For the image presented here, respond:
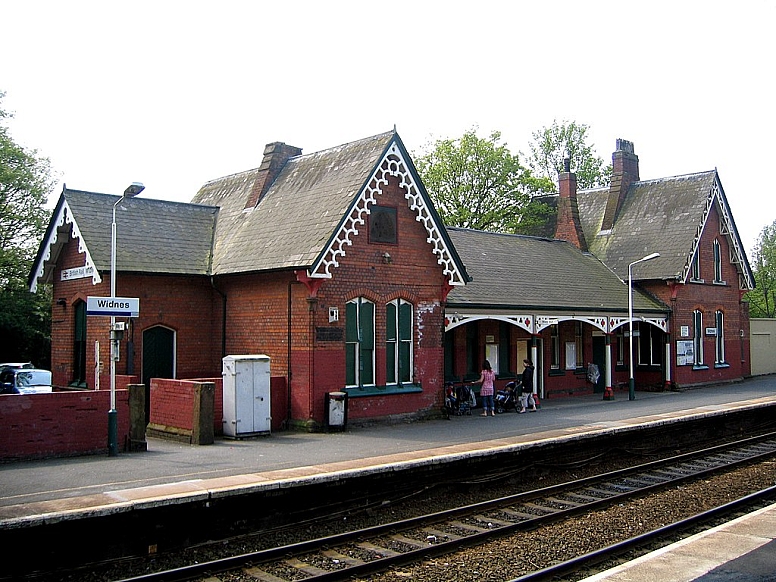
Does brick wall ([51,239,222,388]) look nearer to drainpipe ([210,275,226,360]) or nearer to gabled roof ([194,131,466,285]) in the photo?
drainpipe ([210,275,226,360])

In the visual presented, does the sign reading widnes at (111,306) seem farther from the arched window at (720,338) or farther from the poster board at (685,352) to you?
the arched window at (720,338)

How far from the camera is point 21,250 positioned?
37938mm

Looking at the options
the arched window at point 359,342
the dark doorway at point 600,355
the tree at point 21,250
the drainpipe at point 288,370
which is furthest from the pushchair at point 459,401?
the tree at point 21,250

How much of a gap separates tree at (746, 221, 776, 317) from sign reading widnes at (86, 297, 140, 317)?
5740 centimetres

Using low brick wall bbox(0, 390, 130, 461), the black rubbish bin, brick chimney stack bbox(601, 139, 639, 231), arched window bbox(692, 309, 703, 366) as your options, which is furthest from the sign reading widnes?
brick chimney stack bbox(601, 139, 639, 231)

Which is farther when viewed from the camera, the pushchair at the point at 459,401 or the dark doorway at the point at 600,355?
the dark doorway at the point at 600,355

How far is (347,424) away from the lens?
1892 centimetres

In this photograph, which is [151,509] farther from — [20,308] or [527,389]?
[20,308]

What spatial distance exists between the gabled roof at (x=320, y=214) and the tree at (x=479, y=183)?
23935mm

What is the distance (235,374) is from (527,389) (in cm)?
1020

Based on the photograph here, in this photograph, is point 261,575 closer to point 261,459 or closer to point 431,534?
point 431,534

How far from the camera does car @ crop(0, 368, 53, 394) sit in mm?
22156

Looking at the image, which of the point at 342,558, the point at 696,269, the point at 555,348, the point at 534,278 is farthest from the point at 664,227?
the point at 342,558

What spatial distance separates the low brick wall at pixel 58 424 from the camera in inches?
544
